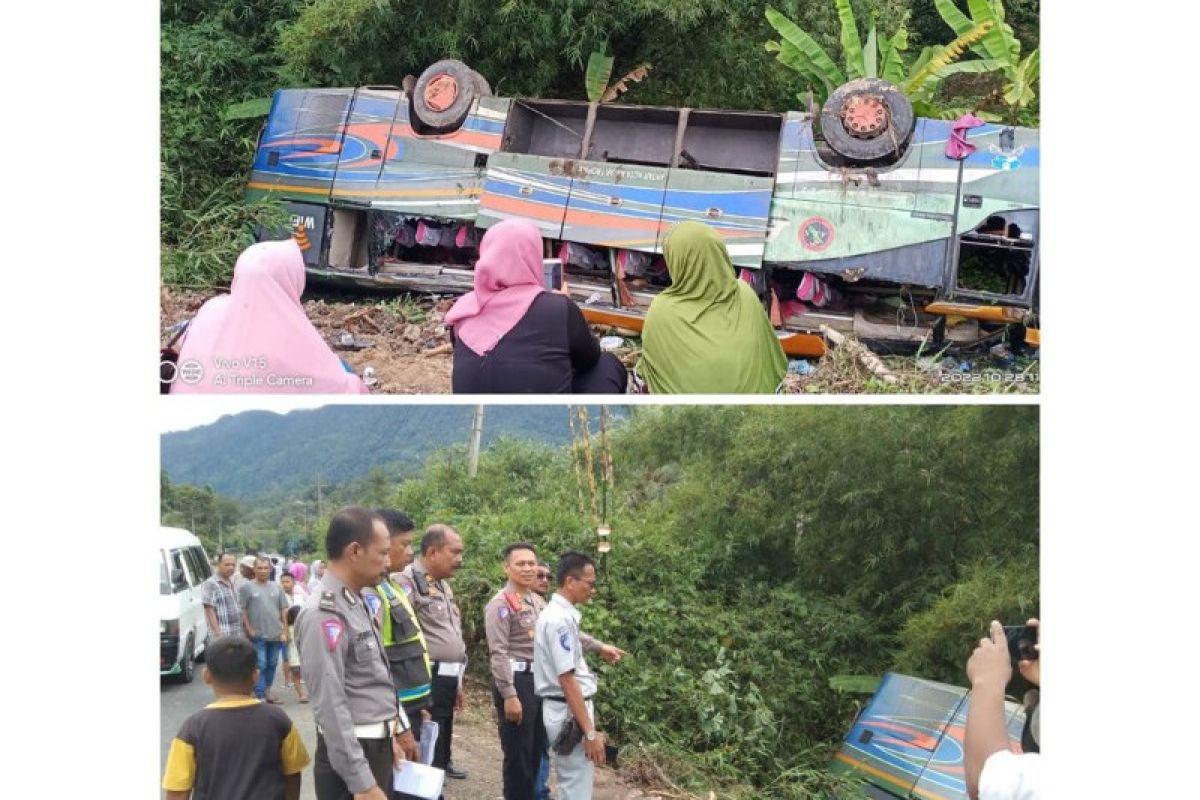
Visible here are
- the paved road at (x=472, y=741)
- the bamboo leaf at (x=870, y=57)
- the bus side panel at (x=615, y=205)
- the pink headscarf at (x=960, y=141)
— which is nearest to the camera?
the paved road at (x=472, y=741)

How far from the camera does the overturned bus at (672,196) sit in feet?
29.2

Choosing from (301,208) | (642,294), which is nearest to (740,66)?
(642,294)

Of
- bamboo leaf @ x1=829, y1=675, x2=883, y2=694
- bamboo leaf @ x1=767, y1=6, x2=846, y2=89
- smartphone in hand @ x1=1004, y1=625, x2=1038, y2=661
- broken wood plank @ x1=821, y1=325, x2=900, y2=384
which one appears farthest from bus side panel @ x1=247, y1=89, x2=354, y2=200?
smartphone in hand @ x1=1004, y1=625, x2=1038, y2=661

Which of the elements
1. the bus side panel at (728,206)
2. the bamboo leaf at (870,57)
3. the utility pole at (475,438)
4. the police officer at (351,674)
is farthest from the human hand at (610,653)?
the bamboo leaf at (870,57)

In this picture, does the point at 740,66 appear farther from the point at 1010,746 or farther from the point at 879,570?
the point at 1010,746

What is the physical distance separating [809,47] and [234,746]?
24.9 feet

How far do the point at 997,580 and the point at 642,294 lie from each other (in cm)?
382

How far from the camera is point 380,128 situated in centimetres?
998

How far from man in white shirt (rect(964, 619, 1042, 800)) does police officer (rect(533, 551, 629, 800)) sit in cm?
151

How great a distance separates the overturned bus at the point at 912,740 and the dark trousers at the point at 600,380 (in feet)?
6.35

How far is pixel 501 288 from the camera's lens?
6.04m

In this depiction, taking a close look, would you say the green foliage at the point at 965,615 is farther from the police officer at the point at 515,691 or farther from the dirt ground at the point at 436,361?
the dirt ground at the point at 436,361

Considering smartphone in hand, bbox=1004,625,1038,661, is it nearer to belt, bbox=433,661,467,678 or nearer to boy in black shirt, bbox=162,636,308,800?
A: belt, bbox=433,661,467,678

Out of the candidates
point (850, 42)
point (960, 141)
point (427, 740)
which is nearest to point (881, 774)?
point (427, 740)
